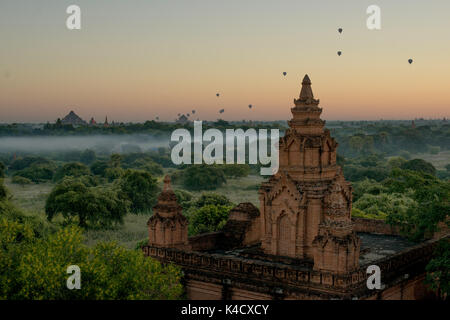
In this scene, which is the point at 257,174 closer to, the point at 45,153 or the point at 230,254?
the point at 45,153

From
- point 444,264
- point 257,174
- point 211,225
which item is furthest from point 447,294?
point 257,174

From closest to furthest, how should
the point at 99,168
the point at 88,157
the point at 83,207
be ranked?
the point at 83,207, the point at 99,168, the point at 88,157

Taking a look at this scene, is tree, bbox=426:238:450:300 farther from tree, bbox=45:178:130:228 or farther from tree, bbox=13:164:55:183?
tree, bbox=13:164:55:183

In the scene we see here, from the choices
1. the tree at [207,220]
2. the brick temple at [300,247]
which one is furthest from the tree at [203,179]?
the brick temple at [300,247]

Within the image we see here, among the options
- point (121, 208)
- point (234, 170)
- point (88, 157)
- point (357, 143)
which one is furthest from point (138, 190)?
point (357, 143)

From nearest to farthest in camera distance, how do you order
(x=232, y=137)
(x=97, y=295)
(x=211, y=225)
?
(x=97, y=295)
(x=211, y=225)
(x=232, y=137)

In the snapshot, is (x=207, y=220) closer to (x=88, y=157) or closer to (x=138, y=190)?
(x=138, y=190)

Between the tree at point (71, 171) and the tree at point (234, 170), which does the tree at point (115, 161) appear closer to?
the tree at point (71, 171)
